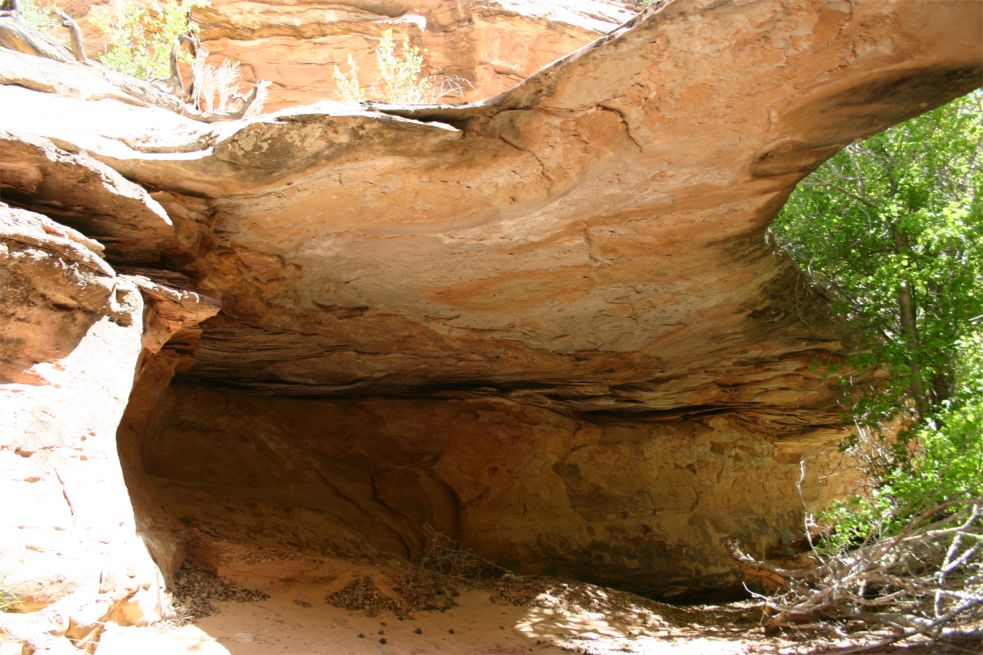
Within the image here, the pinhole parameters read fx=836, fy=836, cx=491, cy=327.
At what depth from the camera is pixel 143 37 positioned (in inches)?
Answer: 447

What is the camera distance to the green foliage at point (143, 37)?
417 inches

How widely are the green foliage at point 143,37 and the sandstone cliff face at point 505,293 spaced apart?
171 inches

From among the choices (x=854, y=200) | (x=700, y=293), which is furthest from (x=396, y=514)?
(x=854, y=200)

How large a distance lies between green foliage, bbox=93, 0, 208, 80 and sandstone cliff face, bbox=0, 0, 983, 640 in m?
4.34

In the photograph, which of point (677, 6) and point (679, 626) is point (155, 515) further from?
point (677, 6)

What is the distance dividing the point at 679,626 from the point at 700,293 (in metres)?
2.58

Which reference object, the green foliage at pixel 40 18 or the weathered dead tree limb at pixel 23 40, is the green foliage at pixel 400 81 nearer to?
the weathered dead tree limb at pixel 23 40

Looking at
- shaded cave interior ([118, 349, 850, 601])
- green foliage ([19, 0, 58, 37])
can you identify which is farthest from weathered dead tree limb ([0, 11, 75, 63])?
green foliage ([19, 0, 58, 37])

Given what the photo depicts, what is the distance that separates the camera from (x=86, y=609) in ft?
11.9

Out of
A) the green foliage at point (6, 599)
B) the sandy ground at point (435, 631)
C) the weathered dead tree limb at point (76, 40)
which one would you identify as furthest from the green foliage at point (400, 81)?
the green foliage at point (6, 599)

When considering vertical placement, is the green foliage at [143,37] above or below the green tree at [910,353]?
above

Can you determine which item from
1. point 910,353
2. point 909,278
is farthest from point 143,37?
point 910,353

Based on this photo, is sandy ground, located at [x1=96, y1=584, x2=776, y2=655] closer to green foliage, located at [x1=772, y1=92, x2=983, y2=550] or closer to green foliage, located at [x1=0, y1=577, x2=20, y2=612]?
green foliage, located at [x1=0, y1=577, x2=20, y2=612]

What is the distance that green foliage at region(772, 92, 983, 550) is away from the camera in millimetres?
4746
